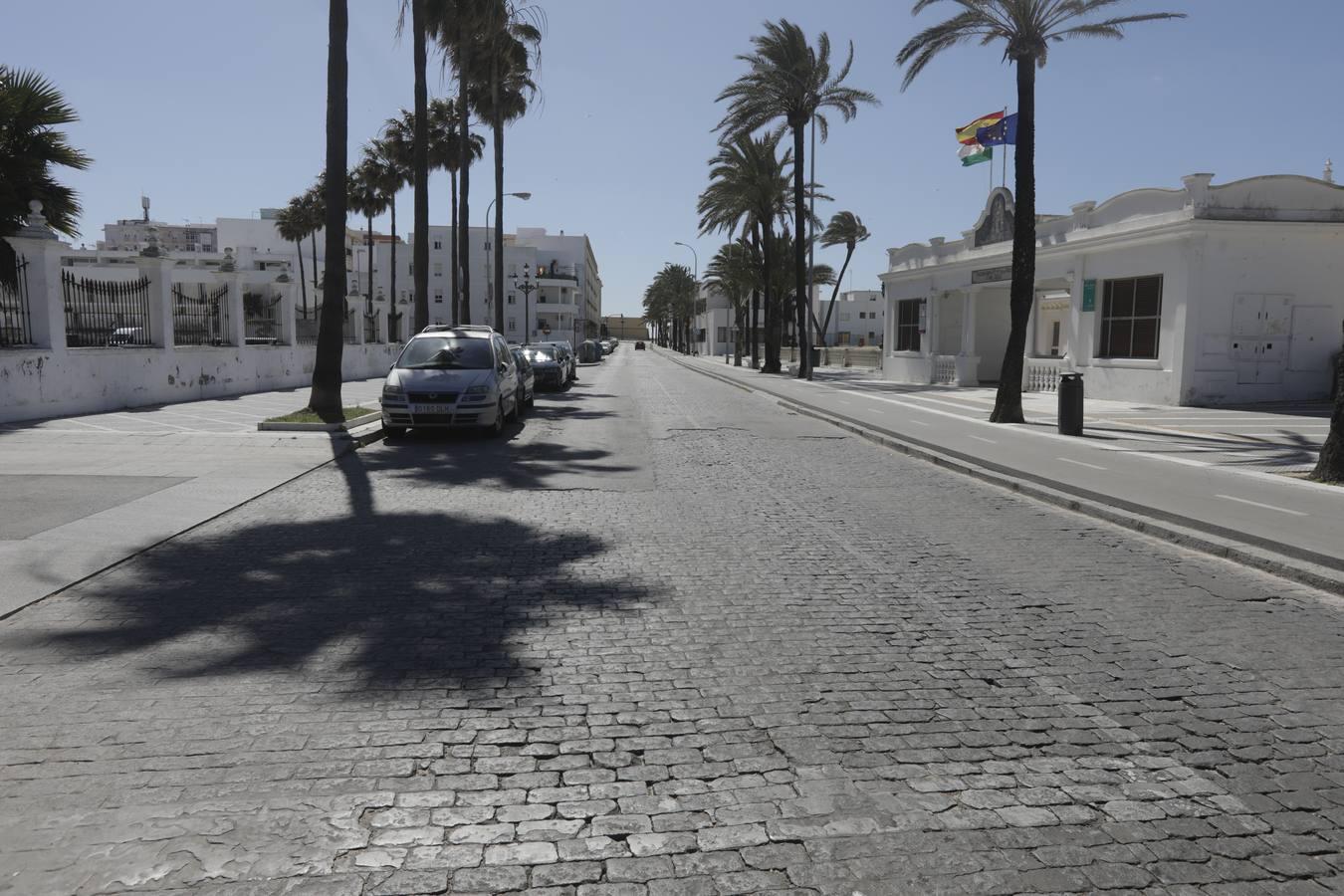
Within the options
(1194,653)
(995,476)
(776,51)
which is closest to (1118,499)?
(995,476)

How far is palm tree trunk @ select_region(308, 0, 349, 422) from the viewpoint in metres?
17.3

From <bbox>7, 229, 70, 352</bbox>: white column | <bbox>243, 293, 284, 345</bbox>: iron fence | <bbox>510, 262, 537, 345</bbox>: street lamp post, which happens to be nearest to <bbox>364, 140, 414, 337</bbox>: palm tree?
<bbox>510, 262, 537, 345</bbox>: street lamp post

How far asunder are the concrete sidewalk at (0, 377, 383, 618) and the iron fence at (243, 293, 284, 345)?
24.0 ft

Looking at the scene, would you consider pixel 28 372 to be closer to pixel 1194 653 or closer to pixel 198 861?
pixel 198 861

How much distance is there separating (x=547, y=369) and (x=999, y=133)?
52.7 feet

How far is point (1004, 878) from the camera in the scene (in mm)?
3064

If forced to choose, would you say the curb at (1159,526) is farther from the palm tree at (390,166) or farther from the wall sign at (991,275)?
the palm tree at (390,166)

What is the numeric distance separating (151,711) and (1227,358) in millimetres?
23716

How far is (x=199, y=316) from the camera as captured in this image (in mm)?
22984

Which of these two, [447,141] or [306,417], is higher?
→ [447,141]

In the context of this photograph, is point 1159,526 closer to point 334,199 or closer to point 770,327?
point 334,199

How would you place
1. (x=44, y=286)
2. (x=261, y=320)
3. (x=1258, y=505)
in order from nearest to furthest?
(x=1258, y=505), (x=44, y=286), (x=261, y=320)

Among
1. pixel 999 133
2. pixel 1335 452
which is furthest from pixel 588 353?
pixel 1335 452

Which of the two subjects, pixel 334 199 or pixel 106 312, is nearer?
pixel 334 199
